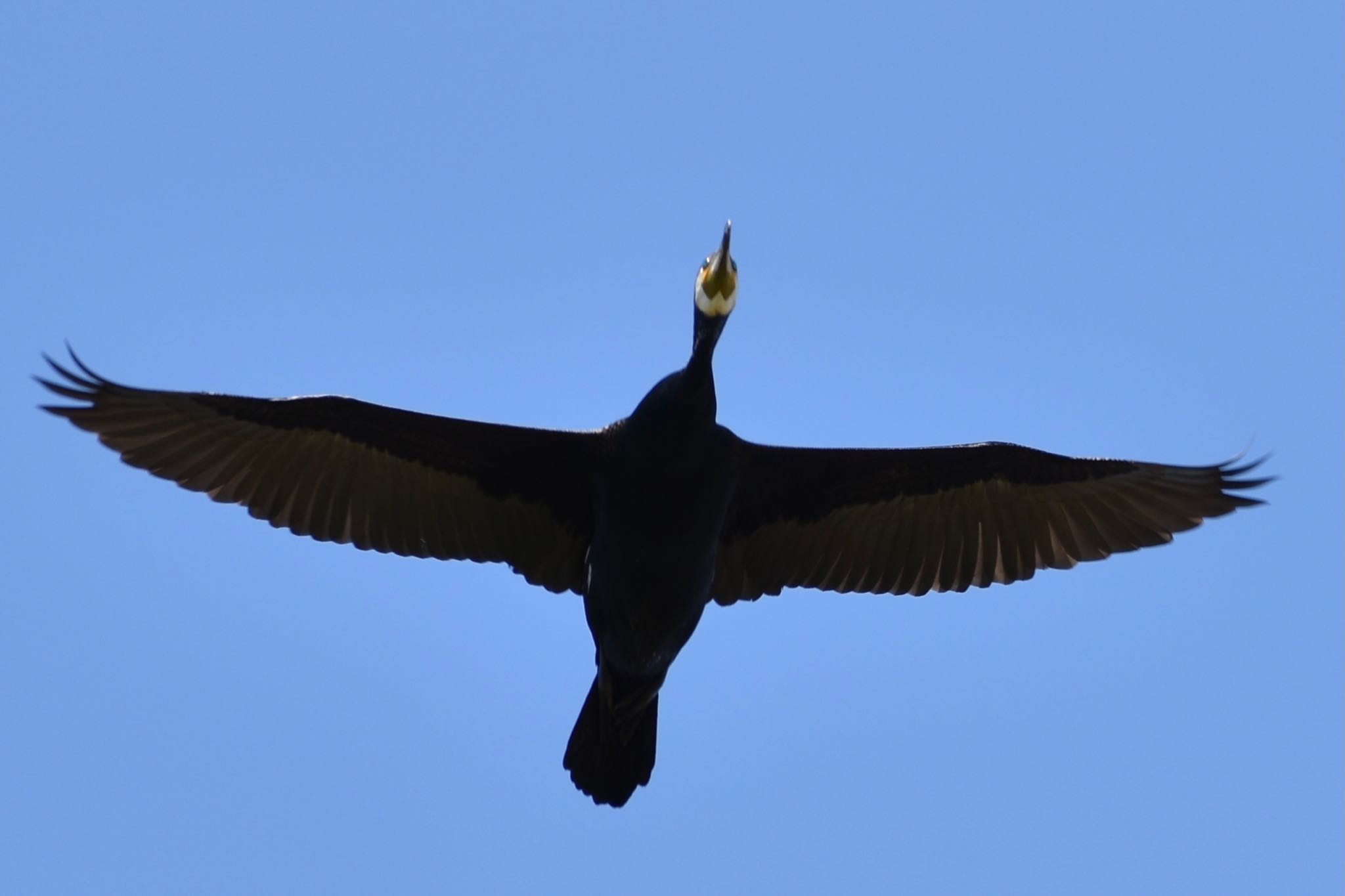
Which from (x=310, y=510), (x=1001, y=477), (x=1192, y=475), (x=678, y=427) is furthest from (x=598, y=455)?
(x=1192, y=475)

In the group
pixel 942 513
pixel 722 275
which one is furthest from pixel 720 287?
pixel 942 513

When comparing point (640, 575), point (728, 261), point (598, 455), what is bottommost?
point (640, 575)

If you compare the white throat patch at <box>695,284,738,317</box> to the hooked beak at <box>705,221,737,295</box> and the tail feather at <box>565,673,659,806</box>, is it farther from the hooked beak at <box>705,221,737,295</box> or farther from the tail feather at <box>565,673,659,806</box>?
the tail feather at <box>565,673,659,806</box>

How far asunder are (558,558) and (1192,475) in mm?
4469

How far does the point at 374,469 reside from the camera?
1375 centimetres

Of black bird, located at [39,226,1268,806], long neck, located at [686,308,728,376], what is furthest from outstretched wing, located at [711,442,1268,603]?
long neck, located at [686,308,728,376]

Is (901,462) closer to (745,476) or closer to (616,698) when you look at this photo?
(745,476)

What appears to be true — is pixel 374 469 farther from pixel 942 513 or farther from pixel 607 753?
pixel 942 513

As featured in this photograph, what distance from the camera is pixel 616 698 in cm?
1348

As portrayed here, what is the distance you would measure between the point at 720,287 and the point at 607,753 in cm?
331

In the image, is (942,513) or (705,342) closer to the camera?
(705,342)

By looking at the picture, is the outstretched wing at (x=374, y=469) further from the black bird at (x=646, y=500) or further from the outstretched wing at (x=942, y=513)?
the outstretched wing at (x=942, y=513)

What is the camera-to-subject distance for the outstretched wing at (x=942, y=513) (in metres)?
13.8

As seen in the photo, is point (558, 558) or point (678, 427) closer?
point (678, 427)
